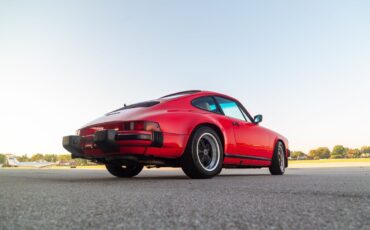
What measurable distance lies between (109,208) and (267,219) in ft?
2.83

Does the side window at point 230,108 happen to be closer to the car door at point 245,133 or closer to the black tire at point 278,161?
the car door at point 245,133

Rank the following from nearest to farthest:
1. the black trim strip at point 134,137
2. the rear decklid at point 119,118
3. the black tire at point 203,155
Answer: the black trim strip at point 134,137
the rear decklid at point 119,118
the black tire at point 203,155

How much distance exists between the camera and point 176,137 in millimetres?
4691

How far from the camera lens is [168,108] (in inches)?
193

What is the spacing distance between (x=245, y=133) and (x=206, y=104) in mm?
983

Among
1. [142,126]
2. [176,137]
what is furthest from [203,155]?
[142,126]

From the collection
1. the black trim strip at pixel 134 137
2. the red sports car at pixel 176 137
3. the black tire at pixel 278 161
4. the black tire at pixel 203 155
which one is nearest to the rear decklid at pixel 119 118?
the red sports car at pixel 176 137

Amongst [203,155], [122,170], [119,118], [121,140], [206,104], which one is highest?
[206,104]

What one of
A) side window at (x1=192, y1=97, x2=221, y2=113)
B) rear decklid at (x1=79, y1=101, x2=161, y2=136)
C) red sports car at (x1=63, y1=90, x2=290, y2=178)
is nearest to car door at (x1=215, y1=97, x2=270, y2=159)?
red sports car at (x1=63, y1=90, x2=290, y2=178)

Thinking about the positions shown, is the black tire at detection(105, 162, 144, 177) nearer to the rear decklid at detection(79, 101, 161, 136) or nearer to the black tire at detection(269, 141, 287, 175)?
the rear decklid at detection(79, 101, 161, 136)

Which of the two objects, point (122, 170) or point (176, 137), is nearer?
point (176, 137)

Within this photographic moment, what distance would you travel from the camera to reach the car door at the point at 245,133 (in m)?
5.89

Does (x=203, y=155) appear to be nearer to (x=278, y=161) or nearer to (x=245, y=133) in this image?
(x=245, y=133)

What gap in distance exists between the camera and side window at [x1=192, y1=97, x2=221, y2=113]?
5.41 metres
